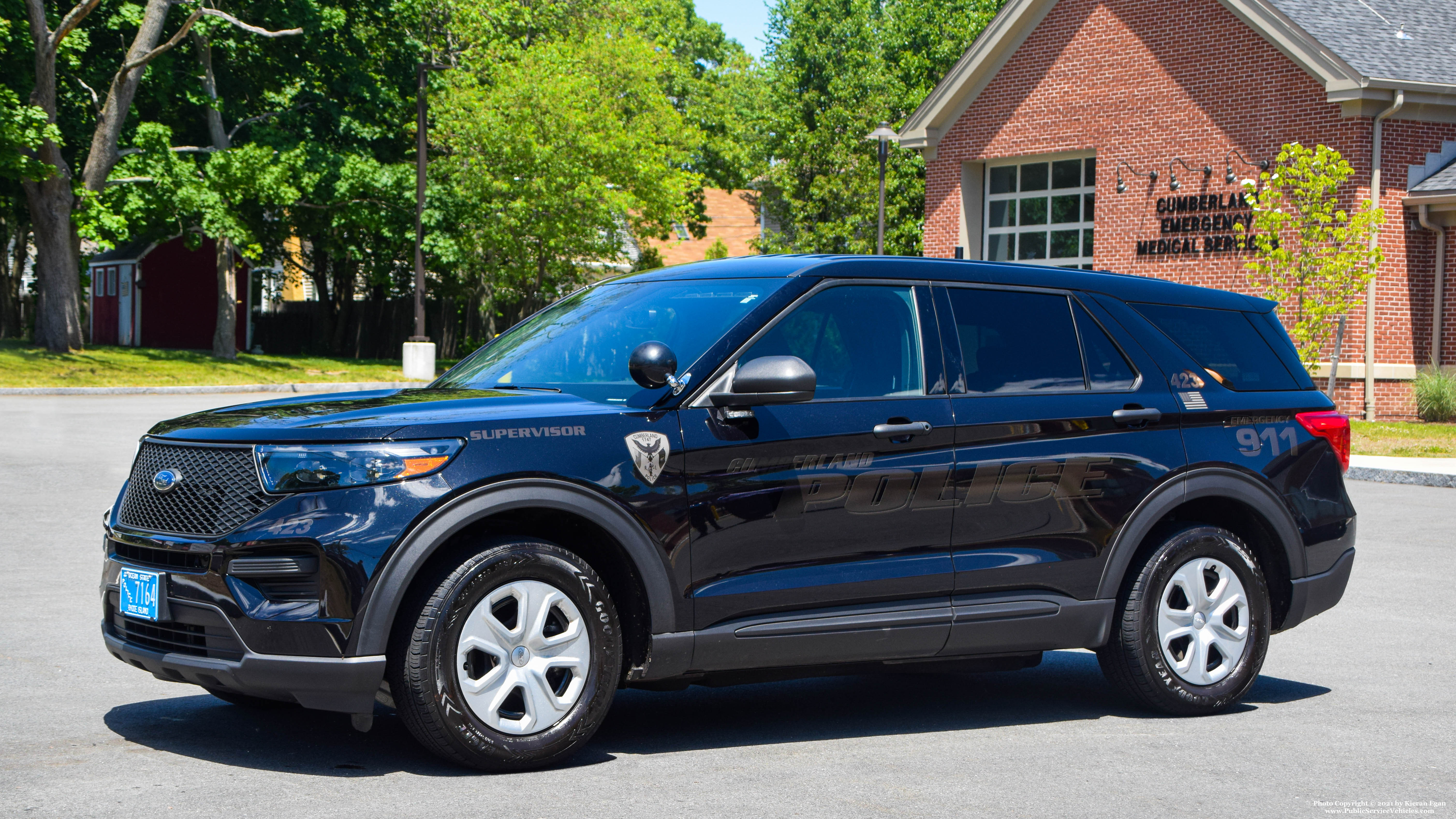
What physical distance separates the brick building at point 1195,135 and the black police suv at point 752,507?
19.2 m

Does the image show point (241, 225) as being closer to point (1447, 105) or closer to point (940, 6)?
point (940, 6)

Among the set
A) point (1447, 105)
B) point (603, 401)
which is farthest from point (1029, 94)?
point (603, 401)

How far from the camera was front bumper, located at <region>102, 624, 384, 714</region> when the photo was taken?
183 inches

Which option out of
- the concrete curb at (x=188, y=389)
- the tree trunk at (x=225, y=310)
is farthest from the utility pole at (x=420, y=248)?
the tree trunk at (x=225, y=310)

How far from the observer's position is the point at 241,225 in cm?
3512

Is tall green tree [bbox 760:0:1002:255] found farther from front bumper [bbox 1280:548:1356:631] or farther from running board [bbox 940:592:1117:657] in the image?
running board [bbox 940:592:1117:657]

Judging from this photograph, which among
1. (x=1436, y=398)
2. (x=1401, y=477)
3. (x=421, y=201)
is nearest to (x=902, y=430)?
(x=1401, y=477)

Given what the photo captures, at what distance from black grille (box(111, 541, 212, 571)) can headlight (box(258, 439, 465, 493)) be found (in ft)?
1.14

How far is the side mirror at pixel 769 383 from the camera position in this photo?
511 cm

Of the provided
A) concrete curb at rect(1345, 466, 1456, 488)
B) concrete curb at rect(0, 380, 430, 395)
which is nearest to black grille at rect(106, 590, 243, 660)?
concrete curb at rect(1345, 466, 1456, 488)

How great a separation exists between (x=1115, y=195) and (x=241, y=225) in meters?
20.2

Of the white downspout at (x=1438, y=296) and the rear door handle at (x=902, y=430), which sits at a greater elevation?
the white downspout at (x=1438, y=296)

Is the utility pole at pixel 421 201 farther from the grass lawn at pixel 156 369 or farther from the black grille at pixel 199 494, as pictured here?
the black grille at pixel 199 494

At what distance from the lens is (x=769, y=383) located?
201 inches
